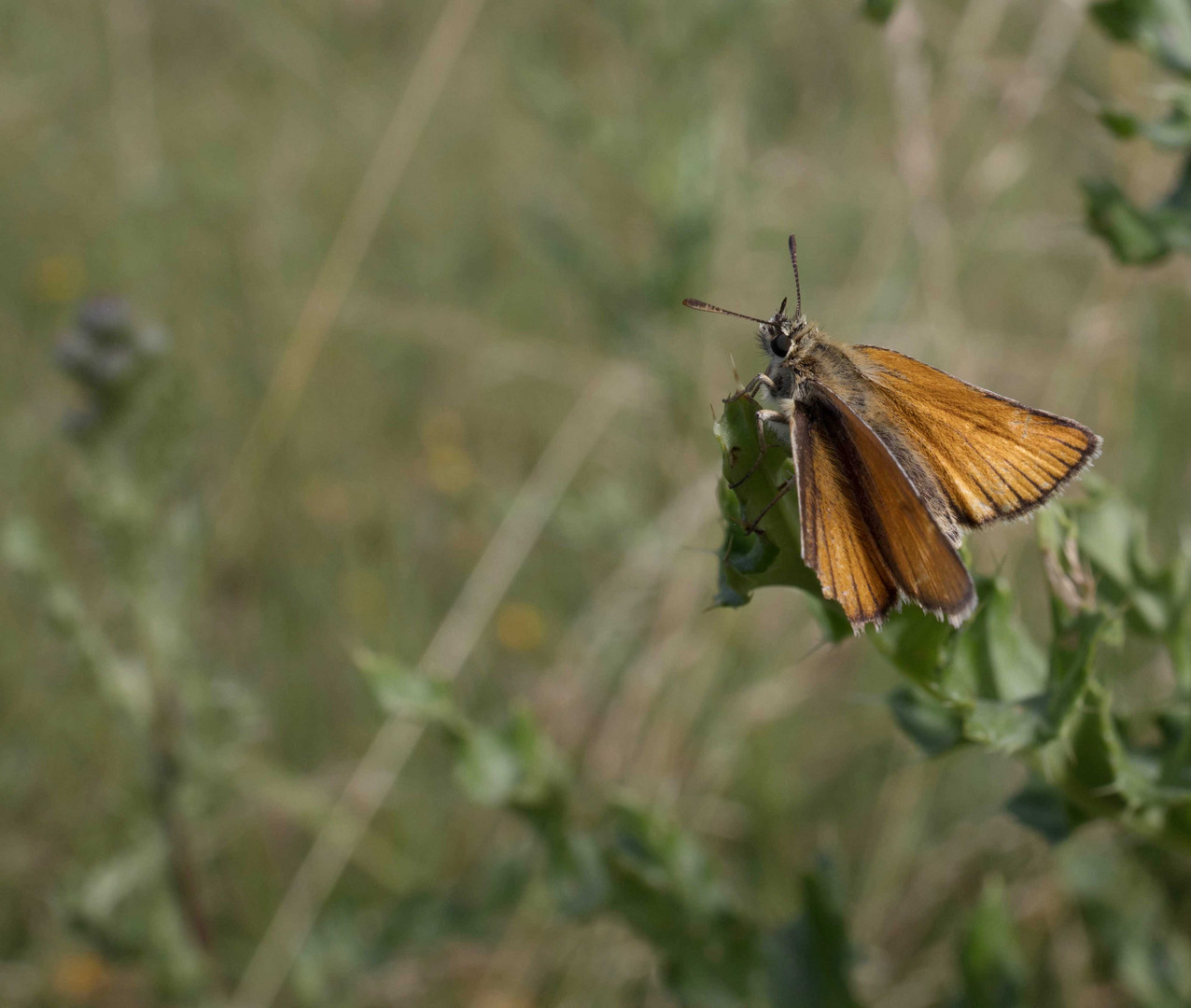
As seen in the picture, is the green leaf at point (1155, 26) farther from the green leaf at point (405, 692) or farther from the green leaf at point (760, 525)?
the green leaf at point (405, 692)

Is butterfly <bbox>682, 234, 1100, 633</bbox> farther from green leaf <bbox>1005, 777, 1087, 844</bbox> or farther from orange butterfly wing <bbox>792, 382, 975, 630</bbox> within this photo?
green leaf <bbox>1005, 777, 1087, 844</bbox>

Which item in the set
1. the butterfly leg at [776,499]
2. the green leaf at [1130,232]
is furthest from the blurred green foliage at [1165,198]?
the butterfly leg at [776,499]

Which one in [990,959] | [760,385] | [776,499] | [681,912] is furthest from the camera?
[681,912]

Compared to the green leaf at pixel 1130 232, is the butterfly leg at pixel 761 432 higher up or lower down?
→ lower down

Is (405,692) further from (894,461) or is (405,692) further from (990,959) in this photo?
(990,959)

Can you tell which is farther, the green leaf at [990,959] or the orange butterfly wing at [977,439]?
the green leaf at [990,959]

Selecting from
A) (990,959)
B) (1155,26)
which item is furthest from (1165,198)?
(990,959)
